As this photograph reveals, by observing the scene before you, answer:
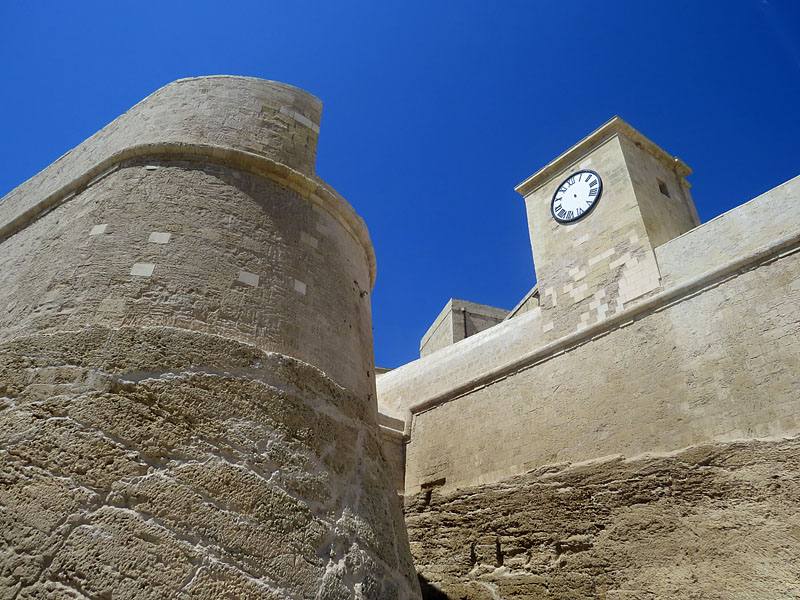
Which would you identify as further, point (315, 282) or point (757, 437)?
point (757, 437)

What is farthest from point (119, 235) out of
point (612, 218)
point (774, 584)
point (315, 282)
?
point (612, 218)

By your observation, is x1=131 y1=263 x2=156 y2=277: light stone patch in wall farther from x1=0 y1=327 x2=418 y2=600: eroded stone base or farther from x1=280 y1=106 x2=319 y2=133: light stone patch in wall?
x1=280 y1=106 x2=319 y2=133: light stone patch in wall

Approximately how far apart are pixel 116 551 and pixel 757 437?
4.57 metres

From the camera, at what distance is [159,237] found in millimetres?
2969

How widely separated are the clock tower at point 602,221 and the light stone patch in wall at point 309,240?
13.3 ft

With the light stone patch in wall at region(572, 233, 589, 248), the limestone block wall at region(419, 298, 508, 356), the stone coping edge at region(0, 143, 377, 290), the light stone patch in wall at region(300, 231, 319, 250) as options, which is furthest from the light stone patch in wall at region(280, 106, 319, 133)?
the limestone block wall at region(419, 298, 508, 356)

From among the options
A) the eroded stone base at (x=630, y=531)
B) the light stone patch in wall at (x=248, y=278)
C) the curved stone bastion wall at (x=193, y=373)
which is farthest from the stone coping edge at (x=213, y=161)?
the eroded stone base at (x=630, y=531)

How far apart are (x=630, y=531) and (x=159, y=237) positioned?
440 centimetres

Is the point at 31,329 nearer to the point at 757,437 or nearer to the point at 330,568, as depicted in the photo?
the point at 330,568

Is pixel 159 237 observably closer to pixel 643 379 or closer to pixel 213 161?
pixel 213 161

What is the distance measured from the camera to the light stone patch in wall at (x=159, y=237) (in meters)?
2.95

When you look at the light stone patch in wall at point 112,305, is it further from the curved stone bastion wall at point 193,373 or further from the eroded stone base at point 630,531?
the eroded stone base at point 630,531

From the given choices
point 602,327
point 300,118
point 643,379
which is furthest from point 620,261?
point 300,118

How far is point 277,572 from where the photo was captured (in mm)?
2205
